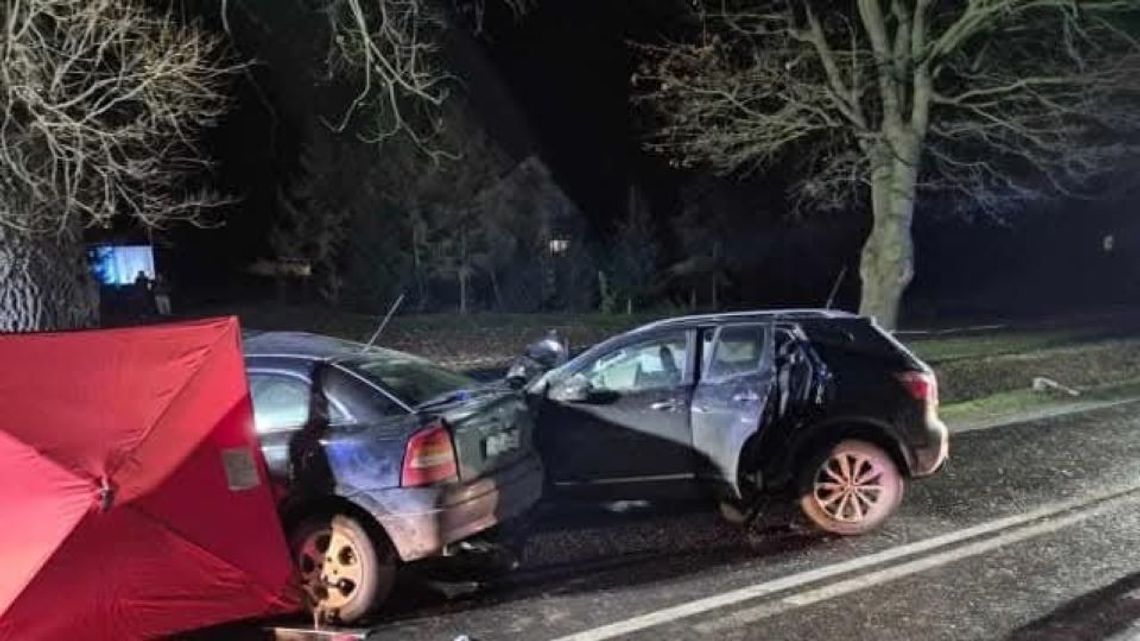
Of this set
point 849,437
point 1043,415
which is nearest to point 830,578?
point 849,437

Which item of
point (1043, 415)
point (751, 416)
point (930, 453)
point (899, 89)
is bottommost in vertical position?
point (1043, 415)

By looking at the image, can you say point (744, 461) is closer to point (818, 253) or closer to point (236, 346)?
point (236, 346)

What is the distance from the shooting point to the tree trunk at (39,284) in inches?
354

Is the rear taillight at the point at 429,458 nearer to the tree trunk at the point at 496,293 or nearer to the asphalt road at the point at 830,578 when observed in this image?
the asphalt road at the point at 830,578

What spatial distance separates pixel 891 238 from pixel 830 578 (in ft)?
36.8

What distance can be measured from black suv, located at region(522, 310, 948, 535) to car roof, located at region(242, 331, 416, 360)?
5.79 ft

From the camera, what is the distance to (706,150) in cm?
1880

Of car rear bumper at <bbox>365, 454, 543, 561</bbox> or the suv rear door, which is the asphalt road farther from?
the suv rear door

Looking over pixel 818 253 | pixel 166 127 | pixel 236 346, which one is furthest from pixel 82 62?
pixel 818 253

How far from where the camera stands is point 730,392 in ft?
27.7

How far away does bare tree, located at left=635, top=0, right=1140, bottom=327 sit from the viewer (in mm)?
17203

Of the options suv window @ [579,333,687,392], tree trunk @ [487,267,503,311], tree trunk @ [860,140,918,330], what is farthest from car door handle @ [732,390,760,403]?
tree trunk @ [487,267,503,311]

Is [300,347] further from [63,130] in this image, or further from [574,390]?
[63,130]

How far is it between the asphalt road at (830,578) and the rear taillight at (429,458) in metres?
0.78
